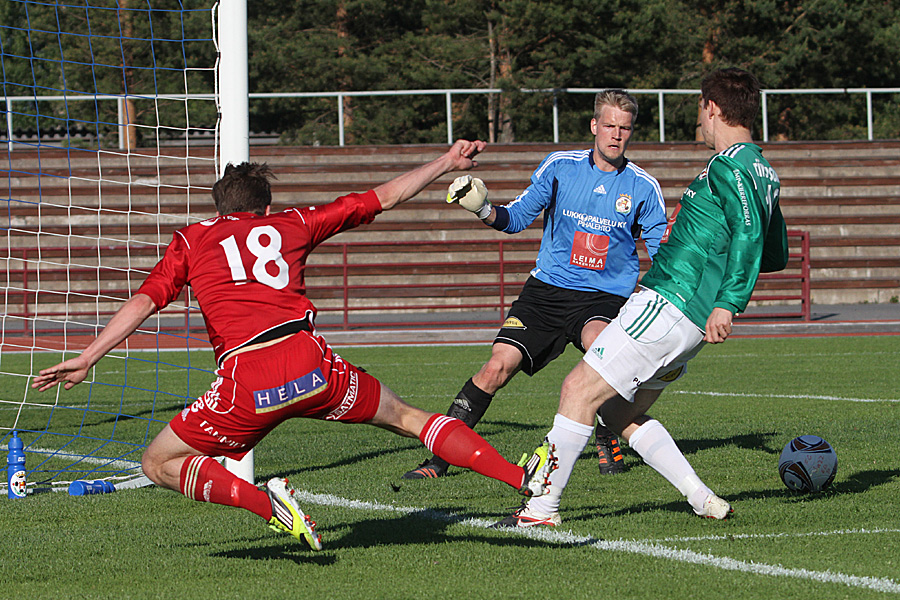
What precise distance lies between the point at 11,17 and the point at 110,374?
3929 centimetres

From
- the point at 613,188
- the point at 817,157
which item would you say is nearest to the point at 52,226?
the point at 817,157

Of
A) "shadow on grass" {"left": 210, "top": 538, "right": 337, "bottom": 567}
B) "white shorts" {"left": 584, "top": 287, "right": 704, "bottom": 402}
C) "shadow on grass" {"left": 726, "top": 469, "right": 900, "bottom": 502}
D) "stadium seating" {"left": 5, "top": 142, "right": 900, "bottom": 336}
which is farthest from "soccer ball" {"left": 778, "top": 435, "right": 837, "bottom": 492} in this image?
"stadium seating" {"left": 5, "top": 142, "right": 900, "bottom": 336}

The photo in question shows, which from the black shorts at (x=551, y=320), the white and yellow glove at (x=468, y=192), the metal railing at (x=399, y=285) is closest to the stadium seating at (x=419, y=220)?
the metal railing at (x=399, y=285)

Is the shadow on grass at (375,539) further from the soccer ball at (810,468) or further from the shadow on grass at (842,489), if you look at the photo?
the soccer ball at (810,468)

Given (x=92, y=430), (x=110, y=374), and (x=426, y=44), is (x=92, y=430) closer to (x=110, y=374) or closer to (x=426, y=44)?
(x=110, y=374)

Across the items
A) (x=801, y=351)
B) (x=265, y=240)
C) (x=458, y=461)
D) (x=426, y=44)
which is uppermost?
(x=426, y=44)

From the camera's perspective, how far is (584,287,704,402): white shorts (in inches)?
185

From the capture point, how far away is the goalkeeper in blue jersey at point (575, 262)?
646 centimetres

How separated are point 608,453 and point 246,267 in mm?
3094

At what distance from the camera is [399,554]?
4.50 metres

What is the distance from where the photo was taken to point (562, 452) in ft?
15.8

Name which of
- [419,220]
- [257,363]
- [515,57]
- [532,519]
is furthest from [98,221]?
[515,57]

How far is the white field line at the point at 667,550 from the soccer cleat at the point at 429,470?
0.79 m

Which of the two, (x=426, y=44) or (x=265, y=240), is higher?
(x=426, y=44)
